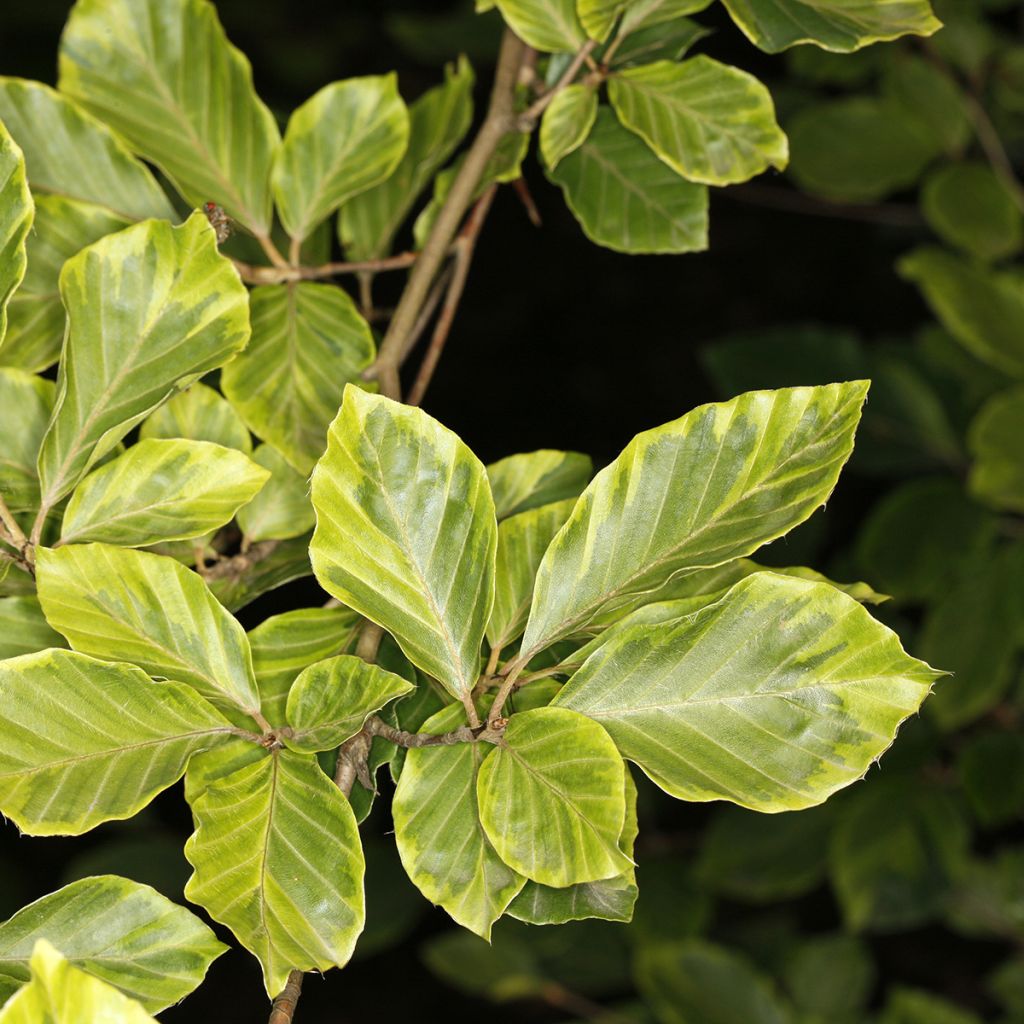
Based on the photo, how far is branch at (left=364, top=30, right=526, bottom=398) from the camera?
583 millimetres

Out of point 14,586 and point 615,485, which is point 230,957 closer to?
point 14,586

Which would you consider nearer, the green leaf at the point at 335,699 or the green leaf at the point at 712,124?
the green leaf at the point at 335,699

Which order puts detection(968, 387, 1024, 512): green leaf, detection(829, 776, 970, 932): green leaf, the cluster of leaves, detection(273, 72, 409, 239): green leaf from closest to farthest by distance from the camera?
detection(273, 72, 409, 239): green leaf, detection(968, 387, 1024, 512): green leaf, the cluster of leaves, detection(829, 776, 970, 932): green leaf

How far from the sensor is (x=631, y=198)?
0.63 meters

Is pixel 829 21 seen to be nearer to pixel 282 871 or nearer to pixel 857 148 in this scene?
pixel 282 871

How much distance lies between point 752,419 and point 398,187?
14.5 inches

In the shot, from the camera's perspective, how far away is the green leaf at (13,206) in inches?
16.5

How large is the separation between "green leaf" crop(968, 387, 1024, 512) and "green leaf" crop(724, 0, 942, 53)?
0.59 metres

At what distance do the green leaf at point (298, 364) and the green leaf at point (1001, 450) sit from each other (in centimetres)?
67

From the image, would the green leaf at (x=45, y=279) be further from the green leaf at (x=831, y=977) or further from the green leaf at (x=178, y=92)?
the green leaf at (x=831, y=977)

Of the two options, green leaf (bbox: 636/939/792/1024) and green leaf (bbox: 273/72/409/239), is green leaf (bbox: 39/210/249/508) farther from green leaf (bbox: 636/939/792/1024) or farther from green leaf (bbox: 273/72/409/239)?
green leaf (bbox: 636/939/792/1024)

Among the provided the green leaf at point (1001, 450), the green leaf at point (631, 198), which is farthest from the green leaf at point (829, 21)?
the green leaf at point (1001, 450)

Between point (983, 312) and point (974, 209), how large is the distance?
0.21m

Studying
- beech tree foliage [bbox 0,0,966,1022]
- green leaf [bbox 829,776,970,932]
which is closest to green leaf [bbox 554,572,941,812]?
beech tree foliage [bbox 0,0,966,1022]
